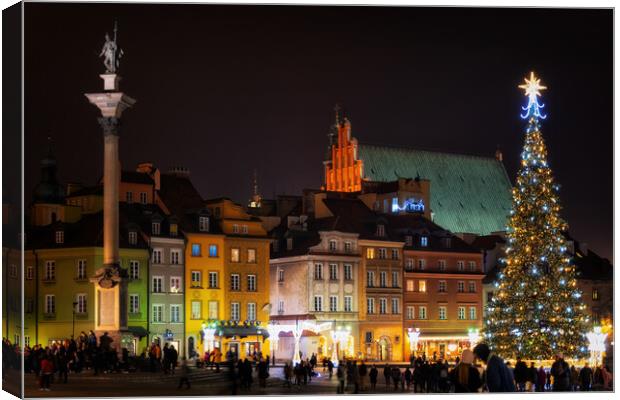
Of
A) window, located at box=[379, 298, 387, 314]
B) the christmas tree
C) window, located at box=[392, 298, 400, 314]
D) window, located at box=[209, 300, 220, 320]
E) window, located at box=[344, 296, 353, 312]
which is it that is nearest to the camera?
the christmas tree

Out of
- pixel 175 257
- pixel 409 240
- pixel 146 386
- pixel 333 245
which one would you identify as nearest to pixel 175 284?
pixel 175 257

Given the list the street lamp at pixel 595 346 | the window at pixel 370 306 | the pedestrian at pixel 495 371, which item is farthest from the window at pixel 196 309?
the pedestrian at pixel 495 371

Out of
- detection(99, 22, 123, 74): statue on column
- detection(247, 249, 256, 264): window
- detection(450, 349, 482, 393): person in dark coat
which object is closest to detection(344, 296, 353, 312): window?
detection(247, 249, 256, 264): window

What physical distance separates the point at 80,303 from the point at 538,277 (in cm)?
1814

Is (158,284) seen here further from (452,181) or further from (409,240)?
(452,181)

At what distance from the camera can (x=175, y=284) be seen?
5094cm

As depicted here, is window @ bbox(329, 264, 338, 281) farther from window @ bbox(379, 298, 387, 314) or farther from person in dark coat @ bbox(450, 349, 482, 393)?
person in dark coat @ bbox(450, 349, 482, 393)

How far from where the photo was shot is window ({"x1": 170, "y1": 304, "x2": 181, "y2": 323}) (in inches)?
1988

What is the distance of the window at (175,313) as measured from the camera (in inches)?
1988

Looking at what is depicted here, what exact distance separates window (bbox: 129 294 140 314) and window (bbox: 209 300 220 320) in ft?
9.61

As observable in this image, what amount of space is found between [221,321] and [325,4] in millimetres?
28934

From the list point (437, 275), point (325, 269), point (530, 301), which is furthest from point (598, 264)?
point (530, 301)

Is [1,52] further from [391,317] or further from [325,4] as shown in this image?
[391,317]

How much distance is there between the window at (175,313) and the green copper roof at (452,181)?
20562 millimetres
